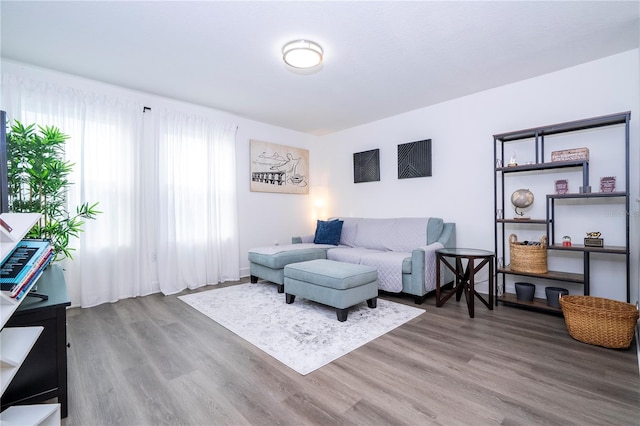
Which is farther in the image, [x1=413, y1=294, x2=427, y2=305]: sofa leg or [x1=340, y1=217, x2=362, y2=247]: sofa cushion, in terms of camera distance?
[x1=340, y1=217, x2=362, y2=247]: sofa cushion

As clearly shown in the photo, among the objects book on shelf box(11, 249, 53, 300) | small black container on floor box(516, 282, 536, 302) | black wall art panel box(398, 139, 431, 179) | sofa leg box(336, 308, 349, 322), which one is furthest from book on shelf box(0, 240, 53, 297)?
black wall art panel box(398, 139, 431, 179)

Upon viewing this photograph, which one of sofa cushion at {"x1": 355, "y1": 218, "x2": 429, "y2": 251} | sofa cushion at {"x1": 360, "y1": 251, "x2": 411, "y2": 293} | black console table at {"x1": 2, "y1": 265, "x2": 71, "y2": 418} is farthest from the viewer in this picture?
sofa cushion at {"x1": 355, "y1": 218, "x2": 429, "y2": 251}

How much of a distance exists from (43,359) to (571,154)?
4.22 metres

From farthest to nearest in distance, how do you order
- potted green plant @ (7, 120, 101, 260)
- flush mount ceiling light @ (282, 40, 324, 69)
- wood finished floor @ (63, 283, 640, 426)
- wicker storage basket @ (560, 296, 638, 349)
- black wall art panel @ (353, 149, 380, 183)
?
black wall art panel @ (353, 149, 380, 183), flush mount ceiling light @ (282, 40, 324, 69), potted green plant @ (7, 120, 101, 260), wicker storage basket @ (560, 296, 638, 349), wood finished floor @ (63, 283, 640, 426)

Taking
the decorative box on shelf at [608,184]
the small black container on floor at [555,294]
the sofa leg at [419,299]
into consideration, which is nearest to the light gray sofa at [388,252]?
the sofa leg at [419,299]

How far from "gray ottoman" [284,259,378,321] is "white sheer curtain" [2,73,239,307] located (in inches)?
63.6

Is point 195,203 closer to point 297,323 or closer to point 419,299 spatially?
point 297,323

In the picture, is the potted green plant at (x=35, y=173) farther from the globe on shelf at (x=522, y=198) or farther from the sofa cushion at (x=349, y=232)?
the globe on shelf at (x=522, y=198)

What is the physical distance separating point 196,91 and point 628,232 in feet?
15.2

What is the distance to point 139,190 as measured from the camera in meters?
3.58

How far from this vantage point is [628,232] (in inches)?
98.4

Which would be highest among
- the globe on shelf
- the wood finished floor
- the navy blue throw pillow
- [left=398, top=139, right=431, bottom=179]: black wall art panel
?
[left=398, top=139, right=431, bottom=179]: black wall art panel

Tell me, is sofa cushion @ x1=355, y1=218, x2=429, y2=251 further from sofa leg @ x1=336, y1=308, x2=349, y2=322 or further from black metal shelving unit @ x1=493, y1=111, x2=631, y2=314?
sofa leg @ x1=336, y1=308, x2=349, y2=322

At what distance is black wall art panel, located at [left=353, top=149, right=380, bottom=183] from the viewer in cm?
477
